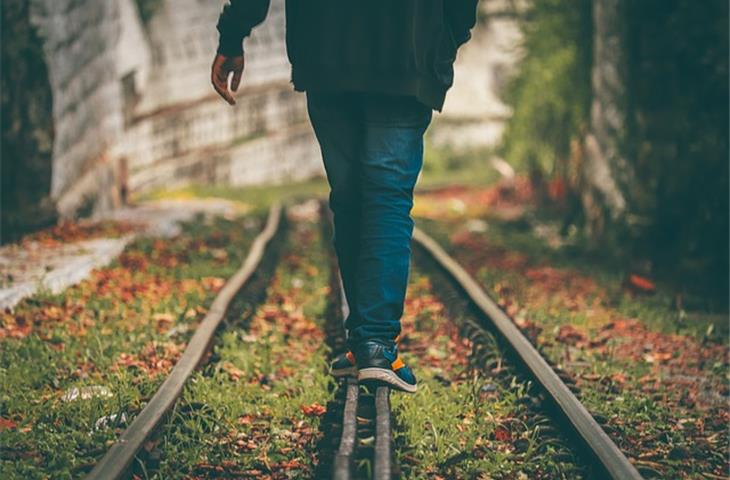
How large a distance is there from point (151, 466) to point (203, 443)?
30 cm

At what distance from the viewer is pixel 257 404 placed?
439 centimetres

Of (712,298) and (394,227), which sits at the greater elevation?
(394,227)

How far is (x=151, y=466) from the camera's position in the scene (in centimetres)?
358

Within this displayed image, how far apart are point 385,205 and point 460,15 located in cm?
80

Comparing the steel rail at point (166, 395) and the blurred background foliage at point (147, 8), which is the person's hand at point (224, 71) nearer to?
the steel rail at point (166, 395)

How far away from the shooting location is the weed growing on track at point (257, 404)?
3.69 m

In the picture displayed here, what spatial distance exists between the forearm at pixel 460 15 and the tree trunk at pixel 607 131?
4.02m

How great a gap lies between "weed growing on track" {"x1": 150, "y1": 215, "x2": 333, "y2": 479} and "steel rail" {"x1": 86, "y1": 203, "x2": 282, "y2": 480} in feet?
0.20

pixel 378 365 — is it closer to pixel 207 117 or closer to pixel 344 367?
pixel 344 367

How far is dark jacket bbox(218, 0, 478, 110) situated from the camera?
13.2 ft

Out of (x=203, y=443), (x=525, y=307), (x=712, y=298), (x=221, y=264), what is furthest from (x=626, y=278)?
(x=203, y=443)

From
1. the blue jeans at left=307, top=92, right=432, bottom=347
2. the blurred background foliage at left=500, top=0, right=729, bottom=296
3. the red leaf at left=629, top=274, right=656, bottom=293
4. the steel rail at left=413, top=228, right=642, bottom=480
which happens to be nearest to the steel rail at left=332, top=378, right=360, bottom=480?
the blue jeans at left=307, top=92, right=432, bottom=347

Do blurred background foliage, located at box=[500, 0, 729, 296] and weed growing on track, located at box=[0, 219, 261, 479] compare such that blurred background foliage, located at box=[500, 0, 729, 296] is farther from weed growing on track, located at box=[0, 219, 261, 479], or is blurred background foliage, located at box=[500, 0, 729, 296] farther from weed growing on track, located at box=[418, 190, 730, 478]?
weed growing on track, located at box=[0, 219, 261, 479]

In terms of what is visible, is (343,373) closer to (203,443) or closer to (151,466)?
(203,443)
